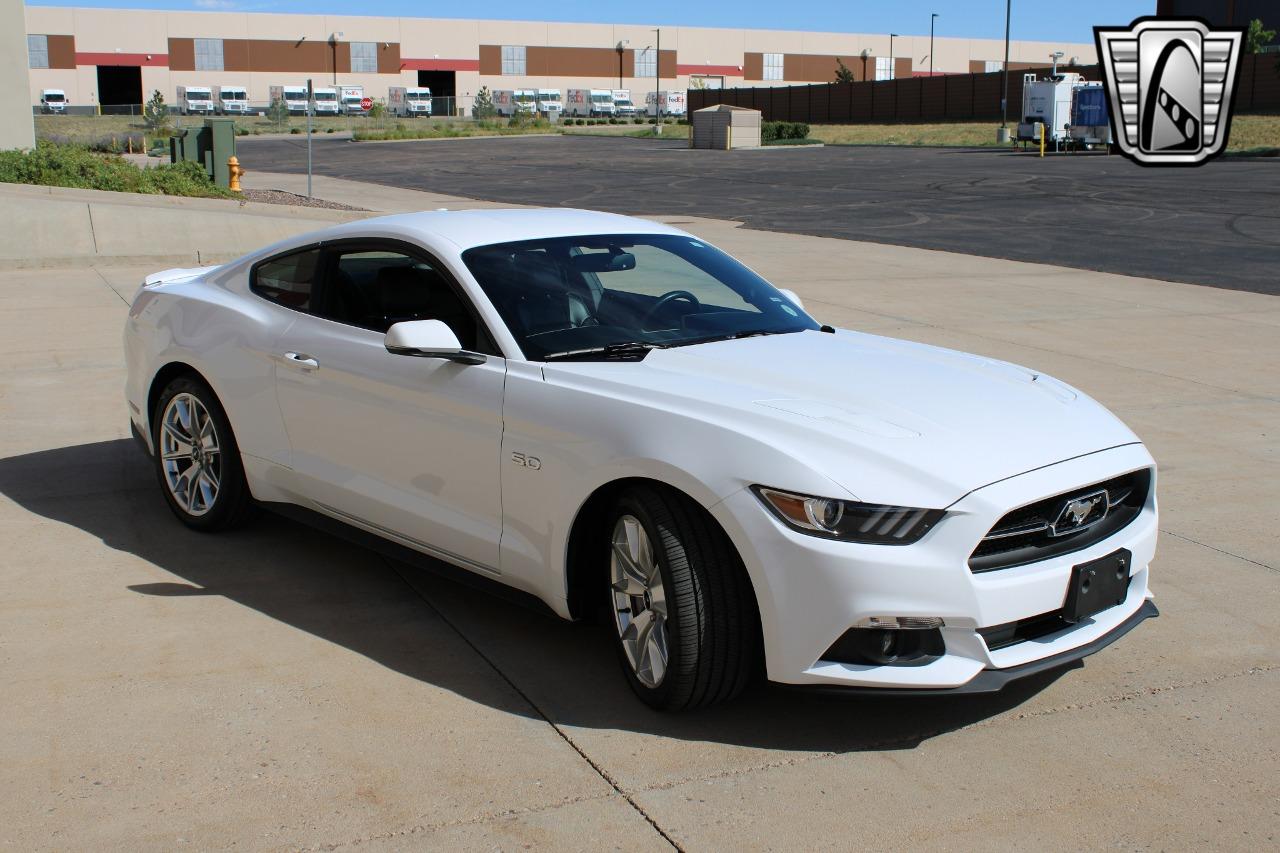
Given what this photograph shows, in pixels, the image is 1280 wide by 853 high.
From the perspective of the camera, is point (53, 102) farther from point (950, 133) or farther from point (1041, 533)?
Result: point (1041, 533)

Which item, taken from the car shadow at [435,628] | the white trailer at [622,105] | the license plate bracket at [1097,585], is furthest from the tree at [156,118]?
the license plate bracket at [1097,585]

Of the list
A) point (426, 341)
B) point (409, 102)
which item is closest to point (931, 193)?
point (426, 341)

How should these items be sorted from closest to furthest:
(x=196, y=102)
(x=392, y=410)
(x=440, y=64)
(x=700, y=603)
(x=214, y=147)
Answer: (x=700, y=603), (x=392, y=410), (x=214, y=147), (x=196, y=102), (x=440, y=64)

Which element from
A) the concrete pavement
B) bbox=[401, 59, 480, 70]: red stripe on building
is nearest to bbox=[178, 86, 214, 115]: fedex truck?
bbox=[401, 59, 480, 70]: red stripe on building

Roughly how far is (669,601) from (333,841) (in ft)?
3.80

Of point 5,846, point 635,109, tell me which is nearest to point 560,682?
point 5,846

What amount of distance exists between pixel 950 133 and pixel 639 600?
66.2 m

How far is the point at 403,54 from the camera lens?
110625 mm

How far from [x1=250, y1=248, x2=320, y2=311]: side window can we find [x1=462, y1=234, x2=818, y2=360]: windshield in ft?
3.03

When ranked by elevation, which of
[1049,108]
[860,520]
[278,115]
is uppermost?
[1049,108]

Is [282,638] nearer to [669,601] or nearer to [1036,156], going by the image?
[669,601]

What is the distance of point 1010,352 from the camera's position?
10781mm

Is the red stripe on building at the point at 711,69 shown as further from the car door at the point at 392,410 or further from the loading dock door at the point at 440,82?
the car door at the point at 392,410

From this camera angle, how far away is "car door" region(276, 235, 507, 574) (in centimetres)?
482
